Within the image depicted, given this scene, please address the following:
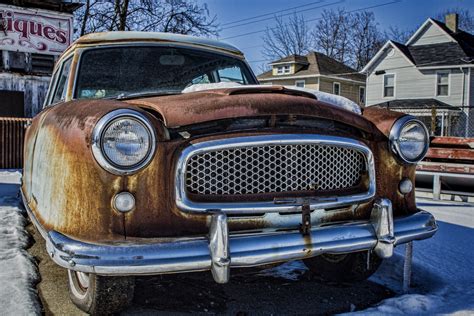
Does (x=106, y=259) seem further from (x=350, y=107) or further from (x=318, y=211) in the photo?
(x=350, y=107)

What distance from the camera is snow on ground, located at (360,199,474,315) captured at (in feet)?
8.66

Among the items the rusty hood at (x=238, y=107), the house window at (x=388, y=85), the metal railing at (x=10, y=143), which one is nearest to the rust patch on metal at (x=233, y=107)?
the rusty hood at (x=238, y=107)

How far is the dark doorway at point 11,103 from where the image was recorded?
14.2m

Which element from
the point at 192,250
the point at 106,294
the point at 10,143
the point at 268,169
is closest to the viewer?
the point at 192,250

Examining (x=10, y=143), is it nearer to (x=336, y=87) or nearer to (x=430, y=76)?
(x=430, y=76)

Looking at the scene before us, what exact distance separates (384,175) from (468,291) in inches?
35.6

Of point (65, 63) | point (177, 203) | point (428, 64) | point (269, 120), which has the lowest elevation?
point (177, 203)

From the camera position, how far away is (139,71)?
345 centimetres

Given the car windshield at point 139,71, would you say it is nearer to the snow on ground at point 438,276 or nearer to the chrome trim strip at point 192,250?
the chrome trim strip at point 192,250

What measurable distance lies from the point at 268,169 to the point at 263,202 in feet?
0.57

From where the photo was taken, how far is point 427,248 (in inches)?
150

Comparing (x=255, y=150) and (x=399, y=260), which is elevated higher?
(x=255, y=150)

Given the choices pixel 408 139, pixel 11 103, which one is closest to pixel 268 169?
pixel 408 139

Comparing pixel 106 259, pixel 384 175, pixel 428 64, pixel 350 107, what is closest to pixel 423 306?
pixel 384 175
